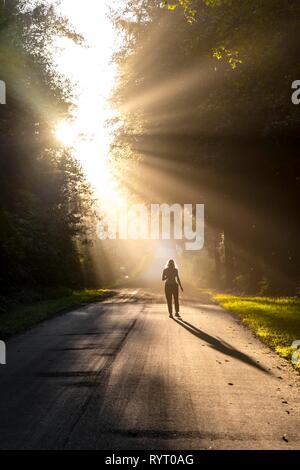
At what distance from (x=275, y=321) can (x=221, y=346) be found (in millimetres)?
5269

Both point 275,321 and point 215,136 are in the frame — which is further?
point 215,136

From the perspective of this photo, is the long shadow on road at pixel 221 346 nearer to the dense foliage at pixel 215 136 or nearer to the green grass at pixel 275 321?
the green grass at pixel 275 321

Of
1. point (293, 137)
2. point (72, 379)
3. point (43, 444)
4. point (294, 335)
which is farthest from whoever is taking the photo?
point (293, 137)

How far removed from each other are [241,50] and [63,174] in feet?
67.8

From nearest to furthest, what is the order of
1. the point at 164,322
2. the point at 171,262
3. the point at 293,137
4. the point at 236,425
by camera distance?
the point at 236,425
the point at 164,322
the point at 171,262
the point at 293,137

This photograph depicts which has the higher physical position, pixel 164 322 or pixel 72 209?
pixel 72 209

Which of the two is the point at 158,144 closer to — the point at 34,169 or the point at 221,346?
the point at 34,169

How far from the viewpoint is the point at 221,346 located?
1292 centimetres

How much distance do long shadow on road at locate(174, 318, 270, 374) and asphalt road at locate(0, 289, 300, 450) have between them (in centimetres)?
2

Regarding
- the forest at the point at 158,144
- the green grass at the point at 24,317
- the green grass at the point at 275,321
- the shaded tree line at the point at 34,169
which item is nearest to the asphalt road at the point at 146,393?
the green grass at the point at 275,321

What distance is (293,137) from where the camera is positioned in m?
24.3

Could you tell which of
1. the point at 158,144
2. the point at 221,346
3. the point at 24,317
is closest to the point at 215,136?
the point at 158,144
